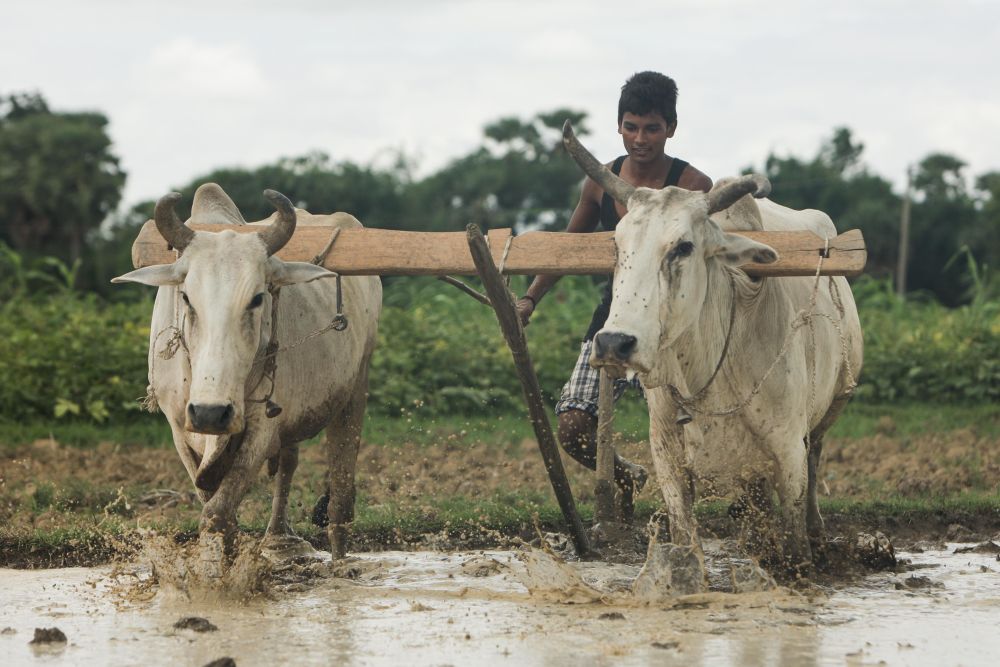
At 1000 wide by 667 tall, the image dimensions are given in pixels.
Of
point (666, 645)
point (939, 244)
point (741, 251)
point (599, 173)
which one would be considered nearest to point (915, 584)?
point (666, 645)

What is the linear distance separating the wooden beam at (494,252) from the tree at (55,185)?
2969 cm

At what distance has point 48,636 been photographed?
4.34 metres

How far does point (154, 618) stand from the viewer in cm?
471

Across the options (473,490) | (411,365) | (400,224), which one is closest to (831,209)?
(400,224)

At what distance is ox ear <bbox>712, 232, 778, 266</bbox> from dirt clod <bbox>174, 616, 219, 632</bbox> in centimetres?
210

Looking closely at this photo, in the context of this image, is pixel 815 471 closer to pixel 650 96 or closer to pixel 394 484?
pixel 650 96

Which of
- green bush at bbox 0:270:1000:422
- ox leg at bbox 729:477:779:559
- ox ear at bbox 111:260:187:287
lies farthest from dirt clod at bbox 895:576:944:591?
green bush at bbox 0:270:1000:422

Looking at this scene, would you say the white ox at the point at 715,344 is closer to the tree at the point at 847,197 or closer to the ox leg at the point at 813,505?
the ox leg at the point at 813,505

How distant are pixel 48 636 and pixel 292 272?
1511mm

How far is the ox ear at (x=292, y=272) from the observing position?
4.91 m

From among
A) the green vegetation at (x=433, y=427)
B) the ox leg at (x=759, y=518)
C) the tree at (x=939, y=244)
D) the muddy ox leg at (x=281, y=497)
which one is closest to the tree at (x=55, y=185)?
the green vegetation at (x=433, y=427)

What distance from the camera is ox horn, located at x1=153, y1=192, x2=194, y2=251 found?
15.5 ft

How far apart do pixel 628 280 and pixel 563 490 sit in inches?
52.6

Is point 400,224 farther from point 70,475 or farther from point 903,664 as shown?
point 903,664
